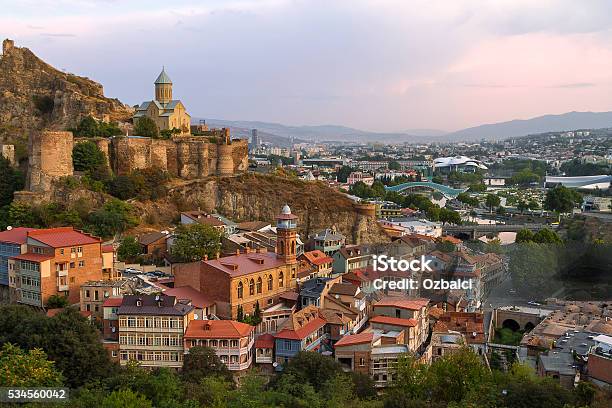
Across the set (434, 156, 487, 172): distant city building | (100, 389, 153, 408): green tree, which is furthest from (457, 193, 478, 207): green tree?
(100, 389, 153, 408): green tree

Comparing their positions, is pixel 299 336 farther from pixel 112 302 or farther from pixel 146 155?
pixel 146 155

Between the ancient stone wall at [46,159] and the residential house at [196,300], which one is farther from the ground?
the ancient stone wall at [46,159]

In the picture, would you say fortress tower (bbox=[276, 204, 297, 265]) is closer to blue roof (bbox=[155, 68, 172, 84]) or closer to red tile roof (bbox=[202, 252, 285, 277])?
red tile roof (bbox=[202, 252, 285, 277])

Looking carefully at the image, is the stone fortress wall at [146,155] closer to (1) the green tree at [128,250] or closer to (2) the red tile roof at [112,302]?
(1) the green tree at [128,250]

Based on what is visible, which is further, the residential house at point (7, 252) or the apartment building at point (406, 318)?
the residential house at point (7, 252)

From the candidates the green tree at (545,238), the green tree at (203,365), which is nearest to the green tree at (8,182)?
the green tree at (203,365)

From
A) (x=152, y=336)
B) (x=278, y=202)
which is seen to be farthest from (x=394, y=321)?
(x=278, y=202)
